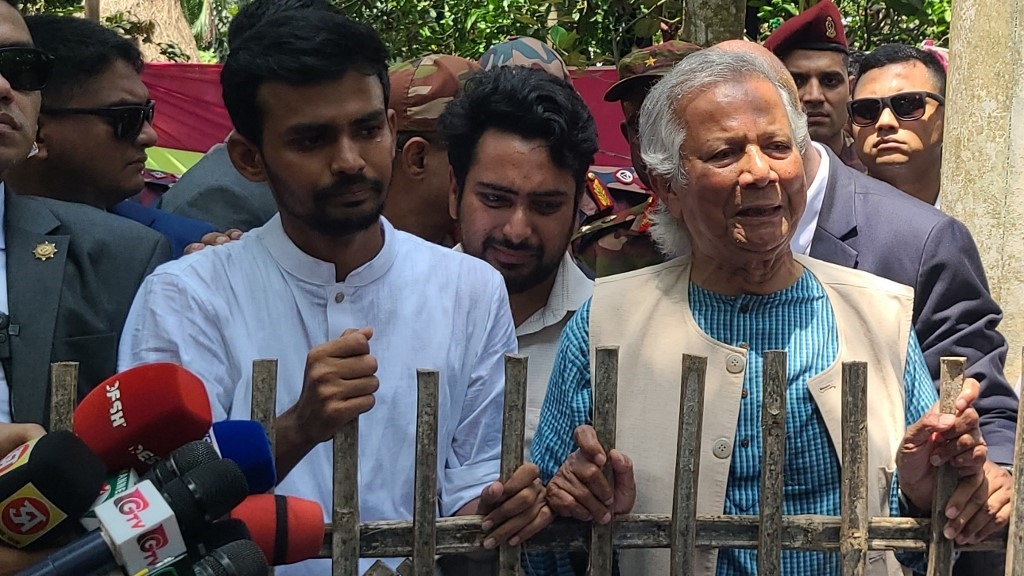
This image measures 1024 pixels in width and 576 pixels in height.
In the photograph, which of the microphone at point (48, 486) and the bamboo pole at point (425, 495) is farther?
the bamboo pole at point (425, 495)

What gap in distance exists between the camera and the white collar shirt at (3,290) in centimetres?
269

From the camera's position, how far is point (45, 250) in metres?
2.87

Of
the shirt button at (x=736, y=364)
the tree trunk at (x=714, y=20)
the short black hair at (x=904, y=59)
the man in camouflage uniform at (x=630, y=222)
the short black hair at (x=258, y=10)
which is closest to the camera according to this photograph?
the shirt button at (x=736, y=364)

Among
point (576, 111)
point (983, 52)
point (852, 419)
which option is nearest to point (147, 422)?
point (852, 419)

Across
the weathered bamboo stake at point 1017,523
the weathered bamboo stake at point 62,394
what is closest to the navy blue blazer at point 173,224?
the weathered bamboo stake at point 62,394

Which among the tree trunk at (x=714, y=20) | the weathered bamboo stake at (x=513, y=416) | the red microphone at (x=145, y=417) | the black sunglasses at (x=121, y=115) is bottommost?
the weathered bamboo stake at (x=513, y=416)

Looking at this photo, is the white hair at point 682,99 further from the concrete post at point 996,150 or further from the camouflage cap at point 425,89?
the concrete post at point 996,150

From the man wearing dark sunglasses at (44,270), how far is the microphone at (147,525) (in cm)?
107

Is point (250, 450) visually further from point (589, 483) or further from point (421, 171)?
point (421, 171)

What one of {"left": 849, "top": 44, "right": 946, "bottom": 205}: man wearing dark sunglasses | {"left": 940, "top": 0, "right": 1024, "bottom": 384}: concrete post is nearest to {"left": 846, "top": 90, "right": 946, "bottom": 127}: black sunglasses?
{"left": 849, "top": 44, "right": 946, "bottom": 205}: man wearing dark sunglasses

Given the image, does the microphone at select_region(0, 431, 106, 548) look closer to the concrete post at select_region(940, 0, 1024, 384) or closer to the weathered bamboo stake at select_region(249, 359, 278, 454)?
the weathered bamboo stake at select_region(249, 359, 278, 454)

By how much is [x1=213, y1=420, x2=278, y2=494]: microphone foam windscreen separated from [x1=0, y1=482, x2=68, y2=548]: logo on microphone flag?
0.91 ft

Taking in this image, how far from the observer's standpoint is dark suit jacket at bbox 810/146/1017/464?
295cm

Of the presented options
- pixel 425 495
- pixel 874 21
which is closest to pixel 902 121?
pixel 425 495
